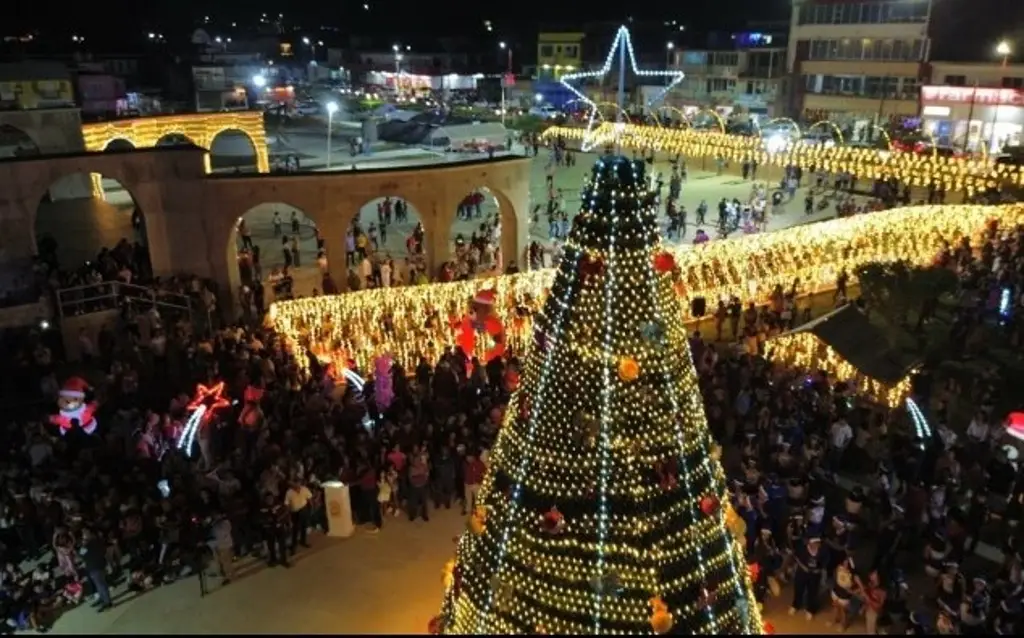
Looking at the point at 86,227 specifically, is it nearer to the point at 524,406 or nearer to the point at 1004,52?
the point at 524,406

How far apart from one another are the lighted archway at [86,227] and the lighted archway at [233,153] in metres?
6.19

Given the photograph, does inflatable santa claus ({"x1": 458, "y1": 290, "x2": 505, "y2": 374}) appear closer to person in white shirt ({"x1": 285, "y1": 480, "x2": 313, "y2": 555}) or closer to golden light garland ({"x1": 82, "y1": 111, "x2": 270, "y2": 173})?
person in white shirt ({"x1": 285, "y1": 480, "x2": 313, "y2": 555})

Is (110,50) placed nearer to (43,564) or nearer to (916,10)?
(916,10)

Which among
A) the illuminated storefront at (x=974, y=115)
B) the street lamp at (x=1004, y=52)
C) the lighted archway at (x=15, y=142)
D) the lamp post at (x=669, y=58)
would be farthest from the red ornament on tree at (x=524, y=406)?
the lamp post at (x=669, y=58)

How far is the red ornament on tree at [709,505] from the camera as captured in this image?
20.8ft

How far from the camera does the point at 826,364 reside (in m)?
16.0

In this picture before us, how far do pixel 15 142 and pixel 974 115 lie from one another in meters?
44.3

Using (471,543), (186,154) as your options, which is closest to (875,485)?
(471,543)

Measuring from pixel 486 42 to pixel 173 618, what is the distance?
337 ft

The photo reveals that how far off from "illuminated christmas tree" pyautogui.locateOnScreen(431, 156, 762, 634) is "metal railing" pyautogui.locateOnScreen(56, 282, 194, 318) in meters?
13.4

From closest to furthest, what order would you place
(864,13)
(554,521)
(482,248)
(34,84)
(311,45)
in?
1. (554,521)
2. (482,248)
3. (34,84)
4. (864,13)
5. (311,45)

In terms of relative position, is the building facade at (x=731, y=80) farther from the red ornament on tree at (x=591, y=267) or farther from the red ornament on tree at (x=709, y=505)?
the red ornament on tree at (x=591, y=267)

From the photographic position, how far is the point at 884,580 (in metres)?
10.1

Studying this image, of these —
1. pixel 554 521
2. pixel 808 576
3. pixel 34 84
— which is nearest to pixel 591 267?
pixel 554 521
